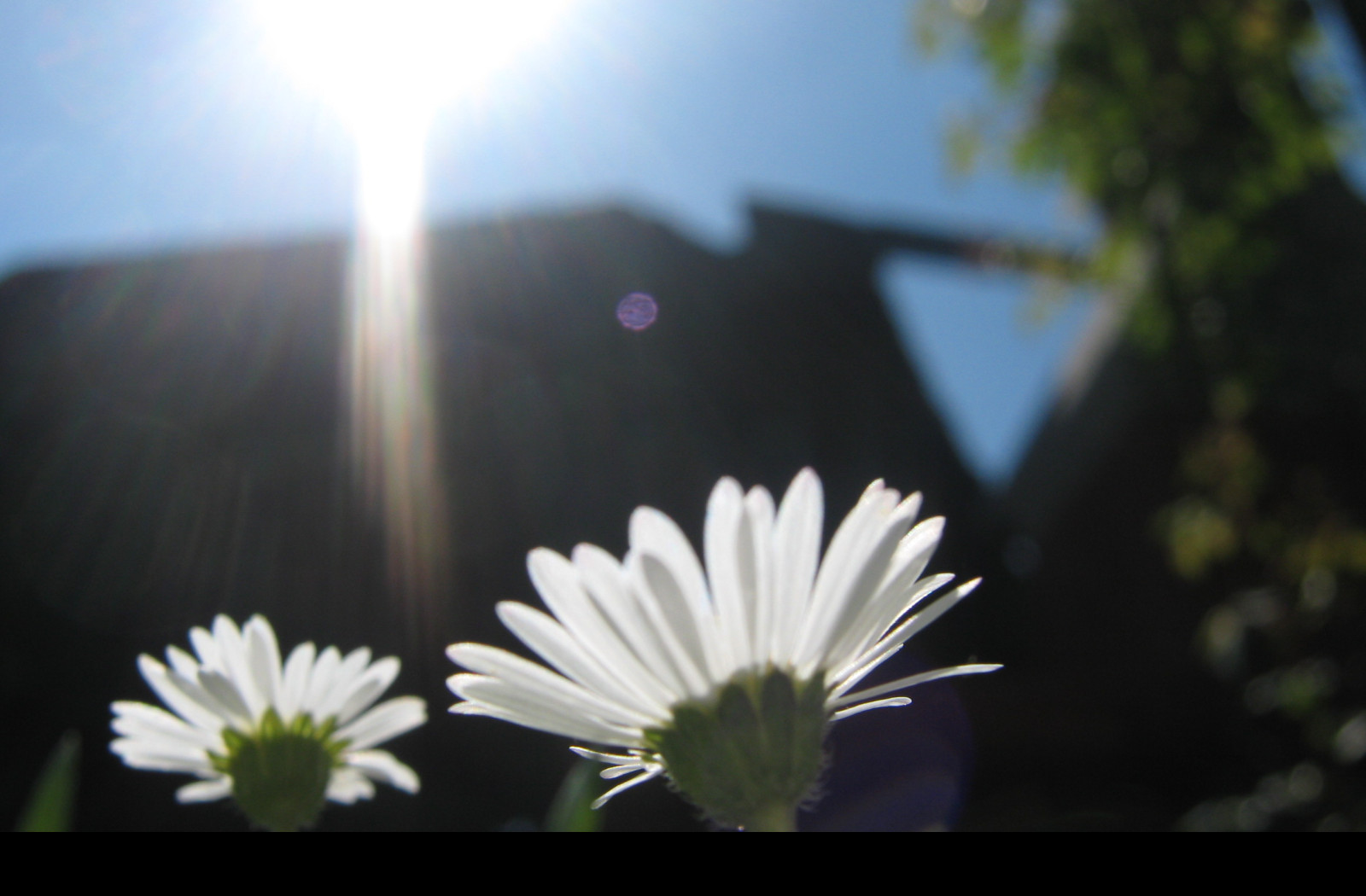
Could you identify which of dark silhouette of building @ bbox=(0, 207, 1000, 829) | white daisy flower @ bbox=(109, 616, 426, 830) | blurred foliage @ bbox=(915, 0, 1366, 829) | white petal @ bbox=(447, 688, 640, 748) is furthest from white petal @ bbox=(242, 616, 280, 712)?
blurred foliage @ bbox=(915, 0, 1366, 829)

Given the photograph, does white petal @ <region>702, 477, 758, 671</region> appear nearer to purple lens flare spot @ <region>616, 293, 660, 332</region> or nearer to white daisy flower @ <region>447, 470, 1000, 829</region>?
white daisy flower @ <region>447, 470, 1000, 829</region>

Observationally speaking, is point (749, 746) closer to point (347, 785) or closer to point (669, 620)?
point (669, 620)

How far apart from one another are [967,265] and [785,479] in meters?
1.97

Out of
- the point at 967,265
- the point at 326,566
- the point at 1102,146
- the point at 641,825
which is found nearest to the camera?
the point at 1102,146

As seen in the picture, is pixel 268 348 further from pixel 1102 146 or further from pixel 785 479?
pixel 1102 146

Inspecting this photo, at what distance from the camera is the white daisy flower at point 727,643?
0.88ft

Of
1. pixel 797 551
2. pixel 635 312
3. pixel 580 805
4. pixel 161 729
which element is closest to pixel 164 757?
pixel 161 729

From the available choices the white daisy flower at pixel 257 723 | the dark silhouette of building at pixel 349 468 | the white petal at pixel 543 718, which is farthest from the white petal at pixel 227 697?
the dark silhouette of building at pixel 349 468

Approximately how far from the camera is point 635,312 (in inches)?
207

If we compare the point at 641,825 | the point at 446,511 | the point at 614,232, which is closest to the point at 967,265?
the point at 614,232

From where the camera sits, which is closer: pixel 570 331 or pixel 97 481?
pixel 97 481

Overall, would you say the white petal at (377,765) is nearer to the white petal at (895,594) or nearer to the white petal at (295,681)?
the white petal at (295,681)

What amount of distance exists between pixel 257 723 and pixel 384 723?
0.06m

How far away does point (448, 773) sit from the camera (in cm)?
355
